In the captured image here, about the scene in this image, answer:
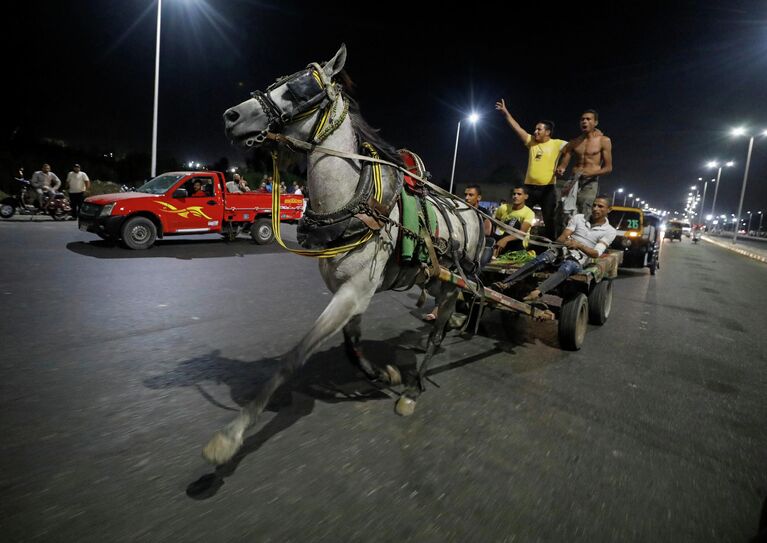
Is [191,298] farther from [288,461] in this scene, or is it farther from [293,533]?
[293,533]

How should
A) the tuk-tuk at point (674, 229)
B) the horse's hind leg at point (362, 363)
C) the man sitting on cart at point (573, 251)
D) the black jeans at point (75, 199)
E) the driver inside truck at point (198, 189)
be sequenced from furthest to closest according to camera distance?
the tuk-tuk at point (674, 229), the black jeans at point (75, 199), the driver inside truck at point (198, 189), the man sitting on cart at point (573, 251), the horse's hind leg at point (362, 363)

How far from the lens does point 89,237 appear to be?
38.4 feet

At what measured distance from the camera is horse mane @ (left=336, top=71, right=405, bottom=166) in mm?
3178

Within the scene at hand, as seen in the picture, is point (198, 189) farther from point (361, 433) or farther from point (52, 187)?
point (361, 433)

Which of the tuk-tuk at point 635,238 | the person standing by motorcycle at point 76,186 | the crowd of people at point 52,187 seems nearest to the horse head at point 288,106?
the tuk-tuk at point 635,238

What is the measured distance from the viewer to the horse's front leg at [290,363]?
229 centimetres

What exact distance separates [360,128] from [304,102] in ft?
1.73

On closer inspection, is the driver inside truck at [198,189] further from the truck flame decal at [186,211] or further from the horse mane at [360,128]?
the horse mane at [360,128]

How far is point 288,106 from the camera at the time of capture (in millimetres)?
2787

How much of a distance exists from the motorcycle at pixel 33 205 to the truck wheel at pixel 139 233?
290 inches

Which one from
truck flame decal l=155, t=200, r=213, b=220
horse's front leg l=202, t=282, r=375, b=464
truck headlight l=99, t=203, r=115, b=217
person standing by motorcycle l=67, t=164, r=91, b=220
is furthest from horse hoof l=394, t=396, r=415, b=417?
person standing by motorcycle l=67, t=164, r=91, b=220

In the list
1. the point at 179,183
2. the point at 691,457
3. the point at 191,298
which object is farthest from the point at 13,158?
the point at 691,457

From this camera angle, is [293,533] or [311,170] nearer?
[293,533]

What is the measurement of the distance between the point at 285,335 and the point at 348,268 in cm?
224
